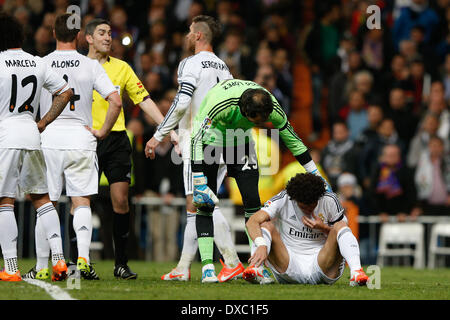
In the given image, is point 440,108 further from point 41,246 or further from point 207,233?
point 41,246

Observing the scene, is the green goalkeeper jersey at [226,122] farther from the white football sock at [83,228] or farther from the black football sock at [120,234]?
the black football sock at [120,234]

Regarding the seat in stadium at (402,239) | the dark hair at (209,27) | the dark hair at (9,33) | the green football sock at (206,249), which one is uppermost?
the dark hair at (209,27)

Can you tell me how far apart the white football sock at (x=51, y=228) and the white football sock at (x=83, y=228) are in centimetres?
19

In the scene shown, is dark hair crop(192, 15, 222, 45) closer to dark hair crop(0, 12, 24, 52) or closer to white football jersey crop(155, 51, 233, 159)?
white football jersey crop(155, 51, 233, 159)

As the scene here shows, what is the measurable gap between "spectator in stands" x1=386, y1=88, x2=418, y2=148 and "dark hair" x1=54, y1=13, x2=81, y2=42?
908 centimetres

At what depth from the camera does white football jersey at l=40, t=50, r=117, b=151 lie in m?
10.0

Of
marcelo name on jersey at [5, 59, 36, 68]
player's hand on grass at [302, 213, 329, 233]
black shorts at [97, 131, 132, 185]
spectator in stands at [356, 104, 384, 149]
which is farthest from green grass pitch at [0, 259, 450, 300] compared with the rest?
spectator in stands at [356, 104, 384, 149]

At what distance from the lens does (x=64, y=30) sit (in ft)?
33.2

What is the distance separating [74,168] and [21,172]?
57 cm

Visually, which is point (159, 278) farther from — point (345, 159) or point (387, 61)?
point (387, 61)

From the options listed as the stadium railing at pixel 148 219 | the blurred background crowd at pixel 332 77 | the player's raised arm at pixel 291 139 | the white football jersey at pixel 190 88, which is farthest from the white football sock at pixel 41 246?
the stadium railing at pixel 148 219

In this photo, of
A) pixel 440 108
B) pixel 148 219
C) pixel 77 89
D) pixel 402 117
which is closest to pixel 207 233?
pixel 77 89

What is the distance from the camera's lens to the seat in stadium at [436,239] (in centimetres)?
1655
